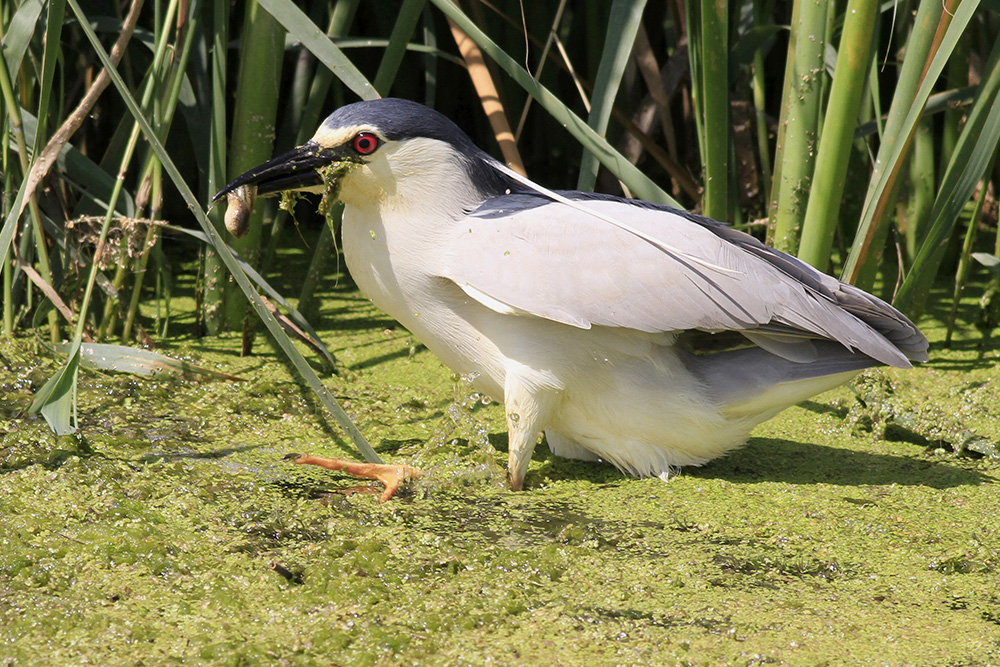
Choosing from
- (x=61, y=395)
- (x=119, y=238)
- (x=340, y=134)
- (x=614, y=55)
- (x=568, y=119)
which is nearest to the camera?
(x=61, y=395)

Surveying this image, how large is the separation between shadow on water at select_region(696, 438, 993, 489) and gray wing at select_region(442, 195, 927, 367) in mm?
375

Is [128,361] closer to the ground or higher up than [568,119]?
closer to the ground

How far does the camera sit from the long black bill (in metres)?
2.53

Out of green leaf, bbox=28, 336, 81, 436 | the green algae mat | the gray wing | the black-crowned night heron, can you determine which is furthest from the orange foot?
green leaf, bbox=28, 336, 81, 436

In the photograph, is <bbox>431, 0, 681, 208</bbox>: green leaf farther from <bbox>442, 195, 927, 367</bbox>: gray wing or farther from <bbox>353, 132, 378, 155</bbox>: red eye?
<bbox>353, 132, 378, 155</bbox>: red eye

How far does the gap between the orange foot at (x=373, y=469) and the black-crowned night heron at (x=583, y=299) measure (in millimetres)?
276

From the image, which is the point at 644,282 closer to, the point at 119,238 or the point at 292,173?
the point at 292,173

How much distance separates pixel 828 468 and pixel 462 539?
114 centimetres

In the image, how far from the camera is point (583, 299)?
2.41m

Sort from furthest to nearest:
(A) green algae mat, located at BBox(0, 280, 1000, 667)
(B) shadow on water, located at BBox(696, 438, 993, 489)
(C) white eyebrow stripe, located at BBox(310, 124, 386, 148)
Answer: (B) shadow on water, located at BBox(696, 438, 993, 489) → (C) white eyebrow stripe, located at BBox(310, 124, 386, 148) → (A) green algae mat, located at BBox(0, 280, 1000, 667)

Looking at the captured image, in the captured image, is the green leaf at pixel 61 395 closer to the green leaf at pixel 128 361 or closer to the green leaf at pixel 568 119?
the green leaf at pixel 128 361

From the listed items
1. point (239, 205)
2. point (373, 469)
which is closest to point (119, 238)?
point (239, 205)

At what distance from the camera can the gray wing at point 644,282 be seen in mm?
2402

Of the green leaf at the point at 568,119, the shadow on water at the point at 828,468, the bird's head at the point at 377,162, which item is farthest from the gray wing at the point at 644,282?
the shadow on water at the point at 828,468
